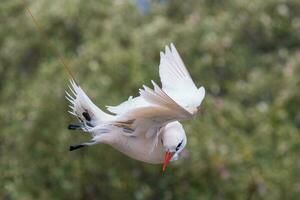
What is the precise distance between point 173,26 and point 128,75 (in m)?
3.62

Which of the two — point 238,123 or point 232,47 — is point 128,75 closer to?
point 238,123

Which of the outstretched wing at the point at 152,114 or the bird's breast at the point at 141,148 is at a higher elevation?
the outstretched wing at the point at 152,114

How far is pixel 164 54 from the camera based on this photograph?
10.8ft

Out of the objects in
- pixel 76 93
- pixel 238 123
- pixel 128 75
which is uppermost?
pixel 128 75

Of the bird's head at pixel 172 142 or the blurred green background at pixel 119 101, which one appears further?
the blurred green background at pixel 119 101

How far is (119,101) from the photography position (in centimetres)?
711

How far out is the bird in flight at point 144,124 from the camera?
283 centimetres

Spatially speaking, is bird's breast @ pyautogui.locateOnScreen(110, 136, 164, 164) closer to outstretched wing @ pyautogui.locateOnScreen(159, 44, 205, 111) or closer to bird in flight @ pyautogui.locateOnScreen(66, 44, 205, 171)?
bird in flight @ pyautogui.locateOnScreen(66, 44, 205, 171)

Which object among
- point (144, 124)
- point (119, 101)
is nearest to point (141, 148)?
point (144, 124)

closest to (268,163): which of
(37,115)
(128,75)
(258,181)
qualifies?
(258,181)

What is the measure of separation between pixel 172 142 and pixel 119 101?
168 inches

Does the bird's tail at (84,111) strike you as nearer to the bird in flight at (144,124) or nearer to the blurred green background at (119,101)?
the bird in flight at (144,124)

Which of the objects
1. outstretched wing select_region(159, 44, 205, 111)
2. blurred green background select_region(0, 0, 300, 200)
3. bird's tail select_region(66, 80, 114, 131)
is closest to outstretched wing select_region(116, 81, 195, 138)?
bird's tail select_region(66, 80, 114, 131)

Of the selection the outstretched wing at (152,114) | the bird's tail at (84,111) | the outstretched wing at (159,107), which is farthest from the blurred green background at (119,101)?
the outstretched wing at (152,114)
